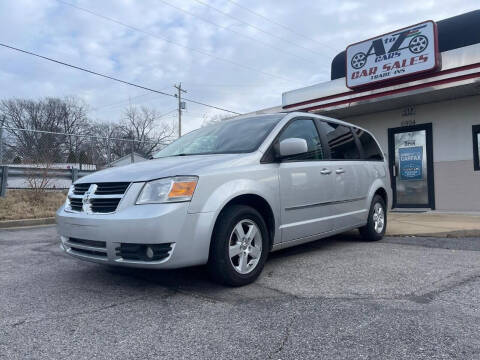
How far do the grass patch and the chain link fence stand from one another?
20 centimetres

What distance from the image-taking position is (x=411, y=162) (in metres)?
10.4

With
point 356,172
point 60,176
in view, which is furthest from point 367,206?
point 60,176

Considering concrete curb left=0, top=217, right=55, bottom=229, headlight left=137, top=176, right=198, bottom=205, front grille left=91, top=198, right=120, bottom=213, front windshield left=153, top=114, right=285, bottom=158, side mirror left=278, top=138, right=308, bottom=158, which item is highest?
front windshield left=153, top=114, right=285, bottom=158

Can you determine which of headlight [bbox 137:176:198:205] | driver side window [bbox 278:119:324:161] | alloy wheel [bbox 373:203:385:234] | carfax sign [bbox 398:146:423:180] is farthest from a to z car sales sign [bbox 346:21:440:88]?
headlight [bbox 137:176:198:205]

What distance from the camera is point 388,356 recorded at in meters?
2.23

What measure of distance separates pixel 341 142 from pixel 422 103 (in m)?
5.90

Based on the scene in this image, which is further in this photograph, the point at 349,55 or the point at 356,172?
the point at 349,55

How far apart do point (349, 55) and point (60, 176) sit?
890 centimetres

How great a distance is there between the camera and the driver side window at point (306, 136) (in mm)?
4421

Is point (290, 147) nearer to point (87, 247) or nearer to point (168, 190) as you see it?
point (168, 190)

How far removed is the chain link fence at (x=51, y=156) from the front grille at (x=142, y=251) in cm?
487

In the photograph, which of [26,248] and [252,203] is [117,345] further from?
[26,248]

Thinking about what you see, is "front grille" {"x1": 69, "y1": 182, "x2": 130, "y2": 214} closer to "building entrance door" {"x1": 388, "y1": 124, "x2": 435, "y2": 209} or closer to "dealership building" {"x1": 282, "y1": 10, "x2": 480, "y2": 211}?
"dealership building" {"x1": 282, "y1": 10, "x2": 480, "y2": 211}

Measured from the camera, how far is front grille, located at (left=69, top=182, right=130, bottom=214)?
335cm
